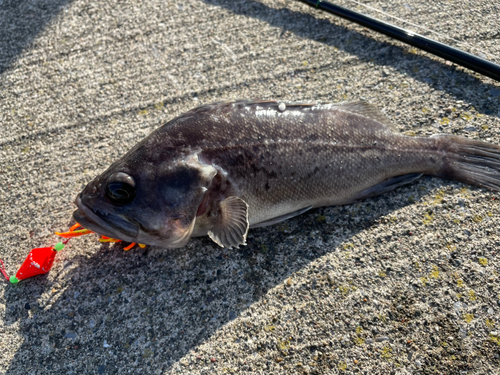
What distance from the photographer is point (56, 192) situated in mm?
2973

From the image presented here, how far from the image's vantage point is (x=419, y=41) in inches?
135

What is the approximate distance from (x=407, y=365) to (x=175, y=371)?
1388mm

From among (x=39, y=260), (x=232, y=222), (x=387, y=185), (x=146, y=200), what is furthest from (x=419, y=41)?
(x=39, y=260)

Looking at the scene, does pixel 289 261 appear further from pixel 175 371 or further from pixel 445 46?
pixel 445 46

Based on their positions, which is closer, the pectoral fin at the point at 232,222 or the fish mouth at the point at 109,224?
the fish mouth at the point at 109,224

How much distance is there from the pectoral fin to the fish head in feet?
0.59

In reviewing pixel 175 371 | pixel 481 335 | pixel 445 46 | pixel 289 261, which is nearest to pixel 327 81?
pixel 445 46

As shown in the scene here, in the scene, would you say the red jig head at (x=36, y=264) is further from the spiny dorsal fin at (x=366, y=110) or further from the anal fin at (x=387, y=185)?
the spiny dorsal fin at (x=366, y=110)

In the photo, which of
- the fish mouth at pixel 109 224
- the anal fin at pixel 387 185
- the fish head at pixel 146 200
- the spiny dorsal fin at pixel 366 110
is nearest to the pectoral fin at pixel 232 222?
the fish head at pixel 146 200

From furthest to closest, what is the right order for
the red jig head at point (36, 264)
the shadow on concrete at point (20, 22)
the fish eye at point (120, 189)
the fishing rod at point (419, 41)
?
the shadow on concrete at point (20, 22), the fishing rod at point (419, 41), the red jig head at point (36, 264), the fish eye at point (120, 189)

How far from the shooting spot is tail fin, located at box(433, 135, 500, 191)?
279cm

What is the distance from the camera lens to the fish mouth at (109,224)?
2252 mm

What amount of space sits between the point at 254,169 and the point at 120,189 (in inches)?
33.5

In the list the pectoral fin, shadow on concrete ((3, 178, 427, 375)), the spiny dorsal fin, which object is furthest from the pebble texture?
the spiny dorsal fin
